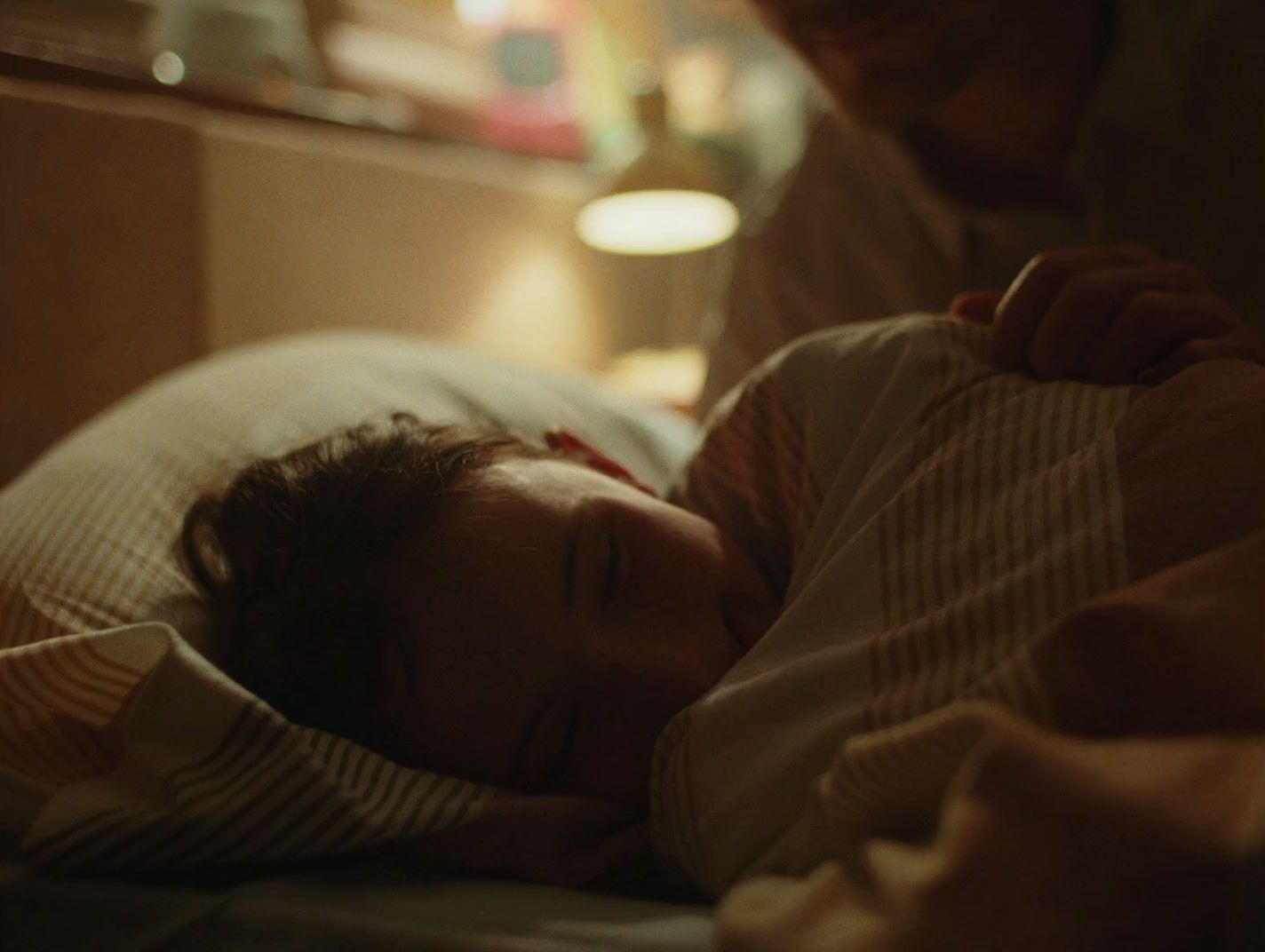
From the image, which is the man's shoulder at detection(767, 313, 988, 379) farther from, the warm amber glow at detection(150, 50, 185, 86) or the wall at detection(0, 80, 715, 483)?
the warm amber glow at detection(150, 50, 185, 86)

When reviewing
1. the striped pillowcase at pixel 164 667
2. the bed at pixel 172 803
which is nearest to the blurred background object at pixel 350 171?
the striped pillowcase at pixel 164 667

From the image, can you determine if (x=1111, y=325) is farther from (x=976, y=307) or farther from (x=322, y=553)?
(x=322, y=553)

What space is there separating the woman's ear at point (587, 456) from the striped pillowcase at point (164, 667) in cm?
12

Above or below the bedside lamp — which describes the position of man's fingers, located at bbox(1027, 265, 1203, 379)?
above

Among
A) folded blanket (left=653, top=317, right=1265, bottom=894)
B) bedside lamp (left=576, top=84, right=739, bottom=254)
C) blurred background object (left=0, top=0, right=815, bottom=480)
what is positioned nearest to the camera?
folded blanket (left=653, top=317, right=1265, bottom=894)

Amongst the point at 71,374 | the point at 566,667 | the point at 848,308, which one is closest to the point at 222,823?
the point at 566,667

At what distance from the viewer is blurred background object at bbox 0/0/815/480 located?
3.47ft

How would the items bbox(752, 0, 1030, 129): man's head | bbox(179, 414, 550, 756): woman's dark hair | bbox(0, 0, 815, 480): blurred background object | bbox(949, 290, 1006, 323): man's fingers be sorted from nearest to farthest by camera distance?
1. bbox(179, 414, 550, 756): woman's dark hair
2. bbox(949, 290, 1006, 323): man's fingers
3. bbox(752, 0, 1030, 129): man's head
4. bbox(0, 0, 815, 480): blurred background object

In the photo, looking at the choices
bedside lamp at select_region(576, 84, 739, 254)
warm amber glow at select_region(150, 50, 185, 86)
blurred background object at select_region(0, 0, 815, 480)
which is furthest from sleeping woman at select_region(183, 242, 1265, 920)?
bedside lamp at select_region(576, 84, 739, 254)

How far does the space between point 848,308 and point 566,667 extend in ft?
2.62

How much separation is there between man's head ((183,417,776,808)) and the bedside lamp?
3.85 ft

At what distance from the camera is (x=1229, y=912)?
281mm

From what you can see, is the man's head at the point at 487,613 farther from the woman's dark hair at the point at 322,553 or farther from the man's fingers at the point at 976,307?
the man's fingers at the point at 976,307

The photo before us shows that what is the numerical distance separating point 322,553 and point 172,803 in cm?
17
